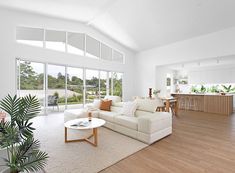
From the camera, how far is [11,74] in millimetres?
5352

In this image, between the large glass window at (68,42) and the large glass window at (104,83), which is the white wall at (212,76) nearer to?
the large glass window at (68,42)

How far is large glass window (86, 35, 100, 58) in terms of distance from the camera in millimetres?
7539

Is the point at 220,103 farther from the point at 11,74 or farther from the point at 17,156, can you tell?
the point at 11,74

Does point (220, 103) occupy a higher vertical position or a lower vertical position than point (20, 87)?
lower

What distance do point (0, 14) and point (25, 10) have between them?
86cm

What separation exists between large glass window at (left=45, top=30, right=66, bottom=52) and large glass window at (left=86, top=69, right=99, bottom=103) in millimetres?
1827

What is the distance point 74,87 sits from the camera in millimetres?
7102

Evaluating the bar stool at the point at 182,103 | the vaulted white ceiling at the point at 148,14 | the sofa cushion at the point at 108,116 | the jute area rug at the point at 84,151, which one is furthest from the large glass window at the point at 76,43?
the bar stool at the point at 182,103

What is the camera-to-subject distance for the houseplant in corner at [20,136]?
4.36 feet

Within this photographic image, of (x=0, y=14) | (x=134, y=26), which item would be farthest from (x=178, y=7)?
(x=0, y=14)

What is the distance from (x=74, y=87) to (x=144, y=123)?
16.4ft

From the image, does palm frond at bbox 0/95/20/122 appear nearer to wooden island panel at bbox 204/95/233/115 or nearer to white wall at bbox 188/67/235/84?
wooden island panel at bbox 204/95/233/115

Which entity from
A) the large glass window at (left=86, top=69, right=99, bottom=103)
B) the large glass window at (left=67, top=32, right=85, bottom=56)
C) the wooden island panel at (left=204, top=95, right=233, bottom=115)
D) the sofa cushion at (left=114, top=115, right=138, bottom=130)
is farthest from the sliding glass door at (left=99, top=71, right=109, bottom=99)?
the wooden island panel at (left=204, top=95, right=233, bottom=115)

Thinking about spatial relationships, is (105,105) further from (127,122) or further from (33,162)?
(33,162)
